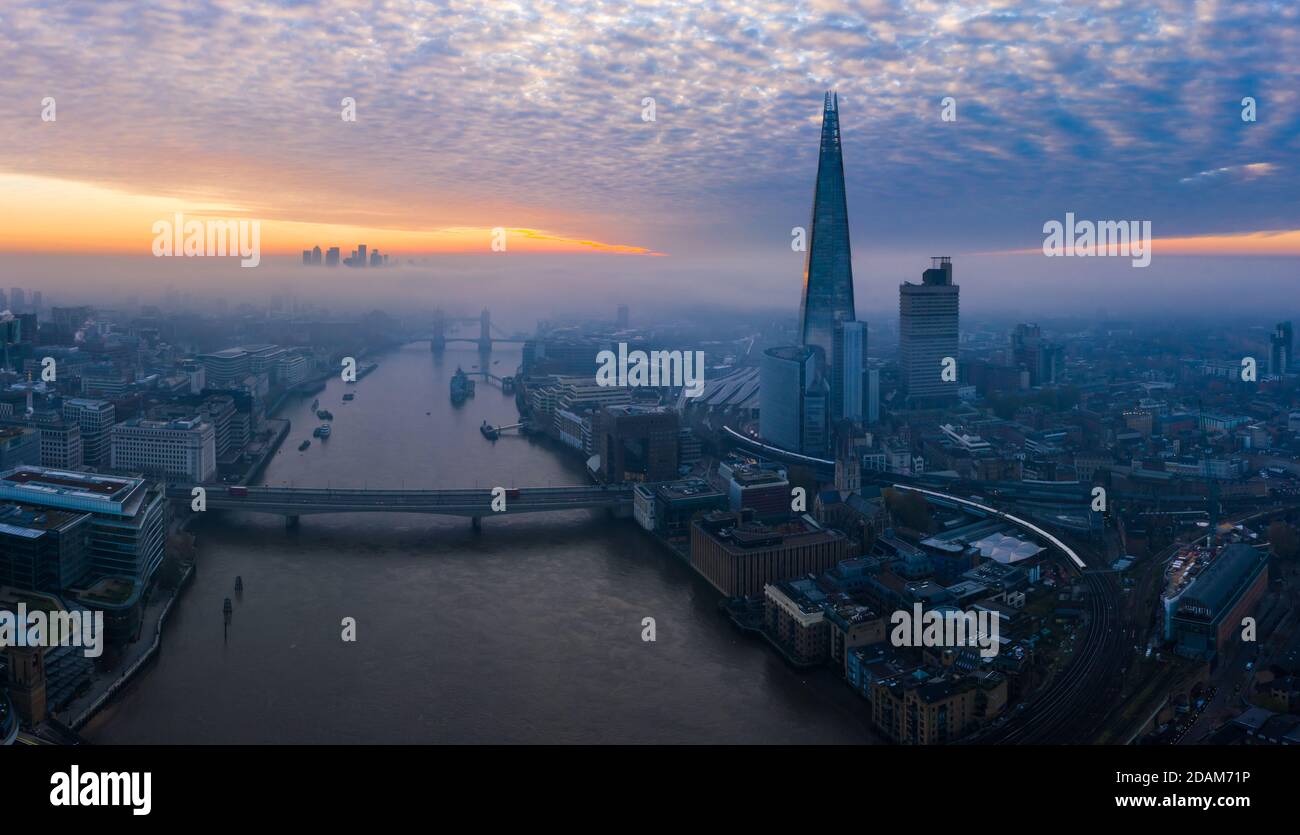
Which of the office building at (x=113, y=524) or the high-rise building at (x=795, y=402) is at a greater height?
the high-rise building at (x=795, y=402)

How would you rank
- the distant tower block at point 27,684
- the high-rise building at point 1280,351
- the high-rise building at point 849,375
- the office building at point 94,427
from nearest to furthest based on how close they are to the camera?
1. the distant tower block at point 27,684
2. the office building at point 94,427
3. the high-rise building at point 849,375
4. the high-rise building at point 1280,351

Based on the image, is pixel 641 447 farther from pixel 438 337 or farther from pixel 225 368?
pixel 438 337

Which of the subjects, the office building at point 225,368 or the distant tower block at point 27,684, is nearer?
the distant tower block at point 27,684

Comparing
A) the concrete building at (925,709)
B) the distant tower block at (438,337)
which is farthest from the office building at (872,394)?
the distant tower block at (438,337)

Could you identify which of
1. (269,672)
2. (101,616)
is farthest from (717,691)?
(101,616)

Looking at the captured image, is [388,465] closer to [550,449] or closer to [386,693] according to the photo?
[550,449]

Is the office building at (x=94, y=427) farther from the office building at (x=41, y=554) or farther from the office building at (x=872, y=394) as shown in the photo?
the office building at (x=872, y=394)
